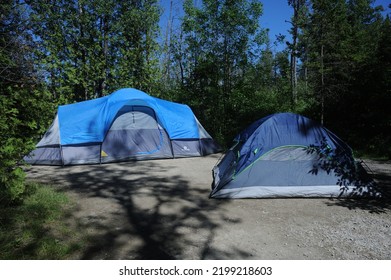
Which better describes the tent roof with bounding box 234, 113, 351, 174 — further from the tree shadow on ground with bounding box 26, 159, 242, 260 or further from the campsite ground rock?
the tree shadow on ground with bounding box 26, 159, 242, 260

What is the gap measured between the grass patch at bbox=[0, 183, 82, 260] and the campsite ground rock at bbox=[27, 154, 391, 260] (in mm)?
165

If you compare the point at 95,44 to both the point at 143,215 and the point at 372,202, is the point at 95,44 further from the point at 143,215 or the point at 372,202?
the point at 372,202

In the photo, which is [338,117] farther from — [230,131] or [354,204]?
[354,204]

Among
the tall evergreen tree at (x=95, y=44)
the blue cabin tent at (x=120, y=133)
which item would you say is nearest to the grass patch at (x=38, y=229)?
the blue cabin tent at (x=120, y=133)

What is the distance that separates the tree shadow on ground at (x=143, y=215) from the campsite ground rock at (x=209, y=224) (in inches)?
0.5

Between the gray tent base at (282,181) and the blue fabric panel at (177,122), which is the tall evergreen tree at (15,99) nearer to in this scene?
the gray tent base at (282,181)

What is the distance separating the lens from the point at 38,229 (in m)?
3.61

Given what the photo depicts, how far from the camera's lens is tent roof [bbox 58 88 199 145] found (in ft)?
26.2

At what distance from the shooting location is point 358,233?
3748 millimetres

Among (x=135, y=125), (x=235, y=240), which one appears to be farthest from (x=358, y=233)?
(x=135, y=125)

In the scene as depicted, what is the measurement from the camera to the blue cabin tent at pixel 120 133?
7840 millimetres

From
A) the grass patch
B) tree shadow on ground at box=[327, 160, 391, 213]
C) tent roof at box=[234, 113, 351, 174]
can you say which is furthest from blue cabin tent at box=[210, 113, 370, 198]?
the grass patch

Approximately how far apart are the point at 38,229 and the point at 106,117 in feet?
16.8
